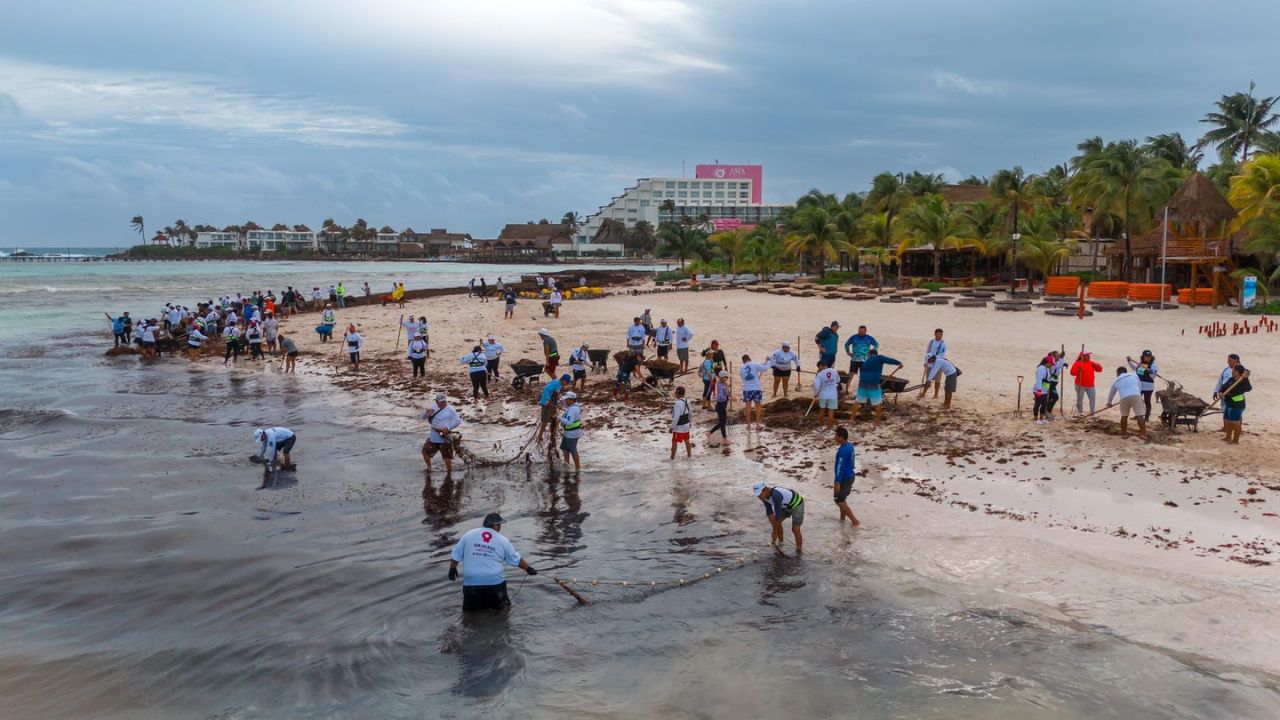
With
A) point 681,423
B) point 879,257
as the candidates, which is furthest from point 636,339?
point 879,257

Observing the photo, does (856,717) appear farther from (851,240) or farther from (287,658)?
(851,240)

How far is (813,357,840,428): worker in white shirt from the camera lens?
611 inches

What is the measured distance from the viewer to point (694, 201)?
179625 mm

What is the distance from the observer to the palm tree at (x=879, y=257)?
4984 cm

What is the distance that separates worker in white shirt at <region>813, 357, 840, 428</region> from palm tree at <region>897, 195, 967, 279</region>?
1373 inches

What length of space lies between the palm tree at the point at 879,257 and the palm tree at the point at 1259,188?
1619cm

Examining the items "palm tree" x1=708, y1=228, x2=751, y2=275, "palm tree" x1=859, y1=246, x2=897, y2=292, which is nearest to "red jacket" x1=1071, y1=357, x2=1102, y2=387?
"palm tree" x1=859, y1=246, x2=897, y2=292

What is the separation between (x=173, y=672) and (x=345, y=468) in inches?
274

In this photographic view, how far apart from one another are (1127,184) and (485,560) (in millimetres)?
44354

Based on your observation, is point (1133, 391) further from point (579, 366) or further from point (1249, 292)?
point (1249, 292)

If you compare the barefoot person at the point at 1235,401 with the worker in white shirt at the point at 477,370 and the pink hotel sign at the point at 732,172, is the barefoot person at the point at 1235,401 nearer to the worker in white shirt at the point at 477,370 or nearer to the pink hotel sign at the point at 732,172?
the worker in white shirt at the point at 477,370

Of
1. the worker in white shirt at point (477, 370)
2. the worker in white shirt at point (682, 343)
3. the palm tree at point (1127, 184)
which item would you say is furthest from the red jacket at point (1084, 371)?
the palm tree at point (1127, 184)

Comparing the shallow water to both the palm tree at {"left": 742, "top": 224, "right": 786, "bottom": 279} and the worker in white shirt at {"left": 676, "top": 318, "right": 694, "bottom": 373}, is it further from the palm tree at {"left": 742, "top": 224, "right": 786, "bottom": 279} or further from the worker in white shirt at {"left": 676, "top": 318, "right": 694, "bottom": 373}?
the palm tree at {"left": 742, "top": 224, "right": 786, "bottom": 279}

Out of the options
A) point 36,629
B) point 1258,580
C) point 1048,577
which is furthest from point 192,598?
point 1258,580
